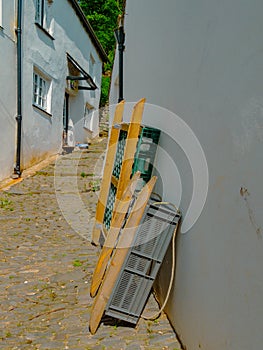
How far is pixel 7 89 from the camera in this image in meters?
8.47

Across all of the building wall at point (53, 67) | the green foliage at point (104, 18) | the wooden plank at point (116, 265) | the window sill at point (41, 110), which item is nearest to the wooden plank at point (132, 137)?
the wooden plank at point (116, 265)

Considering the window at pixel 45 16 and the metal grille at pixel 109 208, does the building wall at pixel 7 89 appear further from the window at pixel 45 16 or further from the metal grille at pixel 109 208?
the metal grille at pixel 109 208

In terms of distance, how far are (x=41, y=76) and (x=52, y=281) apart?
8.46 m

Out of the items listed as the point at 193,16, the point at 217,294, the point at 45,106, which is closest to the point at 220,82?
the point at 193,16

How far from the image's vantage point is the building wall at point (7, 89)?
821 cm

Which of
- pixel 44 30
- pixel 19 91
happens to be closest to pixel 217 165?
pixel 19 91

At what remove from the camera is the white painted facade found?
1.72 m

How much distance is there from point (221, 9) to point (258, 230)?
4.71 ft

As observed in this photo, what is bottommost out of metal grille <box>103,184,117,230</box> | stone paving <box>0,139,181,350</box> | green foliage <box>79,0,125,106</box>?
stone paving <box>0,139,181,350</box>

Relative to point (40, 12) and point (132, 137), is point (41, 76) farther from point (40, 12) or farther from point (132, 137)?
point (132, 137)

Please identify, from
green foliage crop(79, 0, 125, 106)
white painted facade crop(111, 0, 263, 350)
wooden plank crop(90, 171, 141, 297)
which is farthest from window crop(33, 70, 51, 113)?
green foliage crop(79, 0, 125, 106)

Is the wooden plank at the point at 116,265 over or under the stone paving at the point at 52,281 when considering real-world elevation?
over

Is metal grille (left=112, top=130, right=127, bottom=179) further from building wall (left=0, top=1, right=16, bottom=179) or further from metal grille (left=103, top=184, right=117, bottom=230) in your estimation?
building wall (left=0, top=1, right=16, bottom=179)

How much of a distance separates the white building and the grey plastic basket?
638 cm
